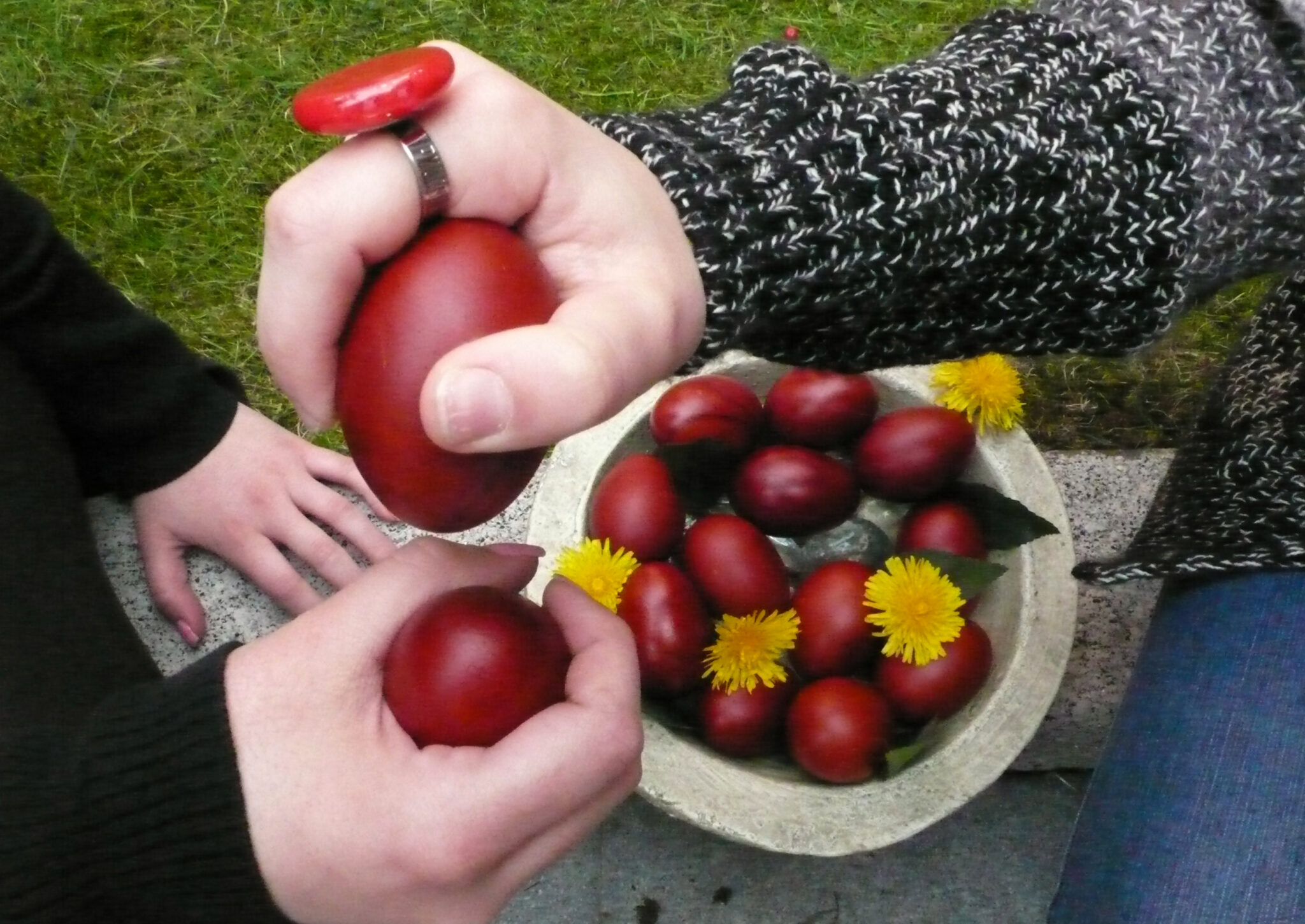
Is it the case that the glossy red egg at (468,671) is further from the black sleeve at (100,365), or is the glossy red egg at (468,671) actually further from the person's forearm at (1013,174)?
the black sleeve at (100,365)

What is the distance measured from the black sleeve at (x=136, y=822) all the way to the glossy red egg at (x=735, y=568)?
429 millimetres

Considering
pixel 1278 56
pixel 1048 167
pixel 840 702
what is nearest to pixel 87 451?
pixel 840 702

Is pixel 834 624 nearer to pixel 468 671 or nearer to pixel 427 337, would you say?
pixel 468 671

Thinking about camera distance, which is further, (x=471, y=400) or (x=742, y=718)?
(x=742, y=718)

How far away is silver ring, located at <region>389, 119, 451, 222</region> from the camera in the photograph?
0.54m

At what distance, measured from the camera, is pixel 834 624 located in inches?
37.2

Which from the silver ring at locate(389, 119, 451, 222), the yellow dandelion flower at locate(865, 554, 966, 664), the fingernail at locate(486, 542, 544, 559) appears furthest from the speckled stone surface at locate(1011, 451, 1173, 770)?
the silver ring at locate(389, 119, 451, 222)

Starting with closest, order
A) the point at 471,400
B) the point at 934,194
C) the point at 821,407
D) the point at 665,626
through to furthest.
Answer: the point at 471,400 → the point at 934,194 → the point at 665,626 → the point at 821,407

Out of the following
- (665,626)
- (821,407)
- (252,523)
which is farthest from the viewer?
(252,523)

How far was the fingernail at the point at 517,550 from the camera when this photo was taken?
725 millimetres

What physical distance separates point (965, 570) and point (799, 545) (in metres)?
0.19

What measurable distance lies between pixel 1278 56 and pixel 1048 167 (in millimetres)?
177

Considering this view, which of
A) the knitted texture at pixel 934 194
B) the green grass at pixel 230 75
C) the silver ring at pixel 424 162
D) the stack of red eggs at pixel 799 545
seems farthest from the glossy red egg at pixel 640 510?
the green grass at pixel 230 75

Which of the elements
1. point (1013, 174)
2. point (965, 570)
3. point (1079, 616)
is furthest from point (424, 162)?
point (1079, 616)
